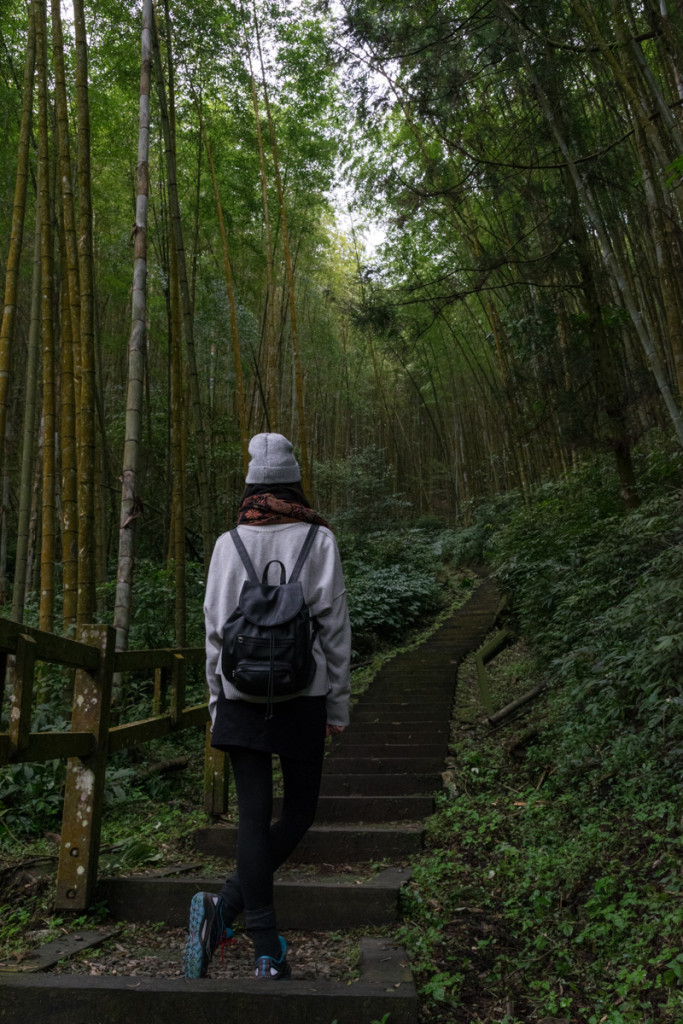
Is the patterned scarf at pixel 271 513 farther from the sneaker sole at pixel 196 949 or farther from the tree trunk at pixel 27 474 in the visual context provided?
the tree trunk at pixel 27 474

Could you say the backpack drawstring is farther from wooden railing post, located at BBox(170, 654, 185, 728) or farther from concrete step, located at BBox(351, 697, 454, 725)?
concrete step, located at BBox(351, 697, 454, 725)

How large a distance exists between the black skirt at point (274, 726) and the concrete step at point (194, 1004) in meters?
0.46

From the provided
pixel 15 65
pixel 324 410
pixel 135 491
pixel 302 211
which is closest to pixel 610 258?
pixel 135 491

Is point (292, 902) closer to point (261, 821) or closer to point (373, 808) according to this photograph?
point (261, 821)

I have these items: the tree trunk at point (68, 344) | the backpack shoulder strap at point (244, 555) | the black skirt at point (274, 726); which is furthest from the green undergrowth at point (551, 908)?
the tree trunk at point (68, 344)

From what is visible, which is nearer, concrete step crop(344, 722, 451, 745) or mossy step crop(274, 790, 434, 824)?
mossy step crop(274, 790, 434, 824)

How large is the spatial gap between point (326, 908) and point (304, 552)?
1.12 meters

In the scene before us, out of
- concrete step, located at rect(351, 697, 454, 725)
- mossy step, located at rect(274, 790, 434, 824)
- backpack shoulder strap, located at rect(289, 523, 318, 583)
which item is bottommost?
mossy step, located at rect(274, 790, 434, 824)

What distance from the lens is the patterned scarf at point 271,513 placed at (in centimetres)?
173

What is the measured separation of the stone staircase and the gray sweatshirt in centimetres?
55

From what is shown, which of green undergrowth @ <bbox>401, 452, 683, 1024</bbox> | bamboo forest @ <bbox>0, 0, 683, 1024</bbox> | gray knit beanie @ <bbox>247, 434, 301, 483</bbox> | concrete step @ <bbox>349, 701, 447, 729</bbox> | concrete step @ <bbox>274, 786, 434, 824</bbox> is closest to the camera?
green undergrowth @ <bbox>401, 452, 683, 1024</bbox>

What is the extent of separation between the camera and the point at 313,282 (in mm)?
13055

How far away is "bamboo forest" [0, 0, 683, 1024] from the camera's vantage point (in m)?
2.09

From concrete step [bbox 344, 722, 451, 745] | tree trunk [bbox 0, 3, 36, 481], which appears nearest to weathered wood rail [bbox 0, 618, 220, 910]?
tree trunk [bbox 0, 3, 36, 481]
